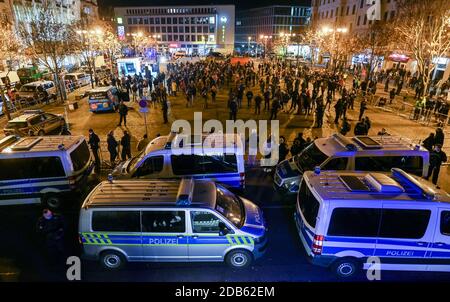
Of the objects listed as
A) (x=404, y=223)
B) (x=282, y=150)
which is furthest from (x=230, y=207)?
(x=282, y=150)

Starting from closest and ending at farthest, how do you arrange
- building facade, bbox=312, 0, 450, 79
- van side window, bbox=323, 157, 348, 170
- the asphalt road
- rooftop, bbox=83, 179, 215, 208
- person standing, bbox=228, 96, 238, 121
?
rooftop, bbox=83, 179, 215, 208 → the asphalt road → van side window, bbox=323, 157, 348, 170 → person standing, bbox=228, 96, 238, 121 → building facade, bbox=312, 0, 450, 79

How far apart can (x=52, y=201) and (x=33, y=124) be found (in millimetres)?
8223

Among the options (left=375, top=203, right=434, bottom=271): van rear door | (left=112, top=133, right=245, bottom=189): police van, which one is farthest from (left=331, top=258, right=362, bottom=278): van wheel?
(left=112, top=133, right=245, bottom=189): police van

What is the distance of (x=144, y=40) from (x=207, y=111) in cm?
4381

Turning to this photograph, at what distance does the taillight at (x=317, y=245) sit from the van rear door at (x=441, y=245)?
219 centimetres

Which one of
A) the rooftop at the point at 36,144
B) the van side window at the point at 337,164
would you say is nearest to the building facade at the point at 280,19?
the van side window at the point at 337,164

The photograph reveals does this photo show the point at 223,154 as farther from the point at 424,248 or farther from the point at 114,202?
the point at 424,248

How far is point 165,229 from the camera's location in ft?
20.5

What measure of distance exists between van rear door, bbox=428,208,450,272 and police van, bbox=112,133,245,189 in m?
4.77

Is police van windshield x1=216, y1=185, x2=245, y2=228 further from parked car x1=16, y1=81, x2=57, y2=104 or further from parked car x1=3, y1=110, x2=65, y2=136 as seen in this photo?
parked car x1=16, y1=81, x2=57, y2=104

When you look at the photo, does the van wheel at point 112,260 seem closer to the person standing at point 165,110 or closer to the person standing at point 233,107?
the person standing at point 233,107

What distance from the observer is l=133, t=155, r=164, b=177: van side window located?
868 cm

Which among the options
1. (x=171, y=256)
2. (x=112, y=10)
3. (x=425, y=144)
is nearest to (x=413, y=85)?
(x=425, y=144)
